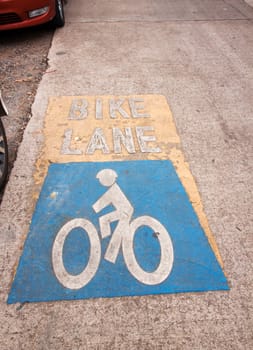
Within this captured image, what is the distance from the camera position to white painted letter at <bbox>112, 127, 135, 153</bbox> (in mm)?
3646

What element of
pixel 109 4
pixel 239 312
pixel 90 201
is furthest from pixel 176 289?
pixel 109 4

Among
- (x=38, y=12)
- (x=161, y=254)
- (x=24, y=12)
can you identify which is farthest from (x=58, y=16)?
(x=161, y=254)

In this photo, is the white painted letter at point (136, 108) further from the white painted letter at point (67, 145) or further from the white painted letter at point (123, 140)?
the white painted letter at point (67, 145)

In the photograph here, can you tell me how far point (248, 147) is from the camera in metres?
3.71

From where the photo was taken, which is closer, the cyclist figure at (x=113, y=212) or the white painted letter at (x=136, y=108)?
the cyclist figure at (x=113, y=212)

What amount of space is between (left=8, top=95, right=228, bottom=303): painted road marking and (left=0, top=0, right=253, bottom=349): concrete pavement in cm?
10

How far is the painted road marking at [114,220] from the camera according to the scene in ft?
7.86

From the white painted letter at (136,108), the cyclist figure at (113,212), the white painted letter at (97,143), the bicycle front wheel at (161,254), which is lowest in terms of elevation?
the bicycle front wheel at (161,254)

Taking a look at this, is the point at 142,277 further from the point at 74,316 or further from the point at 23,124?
the point at 23,124

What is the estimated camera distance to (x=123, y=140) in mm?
3781

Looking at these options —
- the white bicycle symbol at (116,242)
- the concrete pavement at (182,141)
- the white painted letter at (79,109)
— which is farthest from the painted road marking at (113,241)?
the white painted letter at (79,109)

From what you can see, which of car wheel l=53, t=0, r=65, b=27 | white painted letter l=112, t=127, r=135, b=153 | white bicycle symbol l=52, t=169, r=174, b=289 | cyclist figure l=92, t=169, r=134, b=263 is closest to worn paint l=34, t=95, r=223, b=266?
white painted letter l=112, t=127, r=135, b=153

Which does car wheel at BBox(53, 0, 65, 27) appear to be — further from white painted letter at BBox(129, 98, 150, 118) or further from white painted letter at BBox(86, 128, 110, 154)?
white painted letter at BBox(86, 128, 110, 154)

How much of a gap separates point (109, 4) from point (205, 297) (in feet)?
29.3
